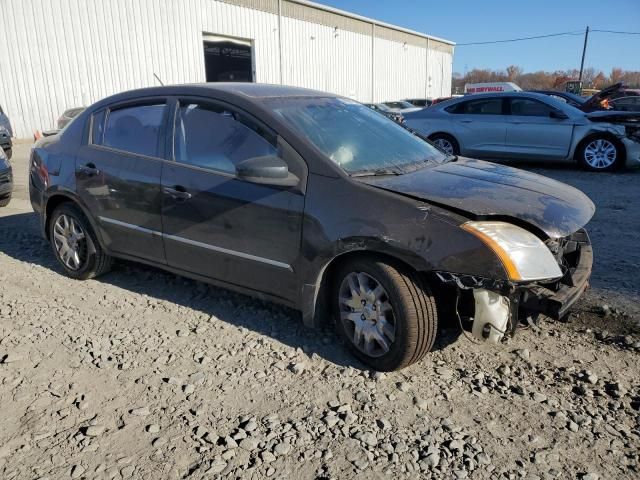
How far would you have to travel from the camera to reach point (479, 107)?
10.7 metres

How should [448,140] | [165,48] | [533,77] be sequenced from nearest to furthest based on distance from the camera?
1. [448,140]
2. [165,48]
3. [533,77]

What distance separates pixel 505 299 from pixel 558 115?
821 centimetres

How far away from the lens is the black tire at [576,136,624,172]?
946 centimetres

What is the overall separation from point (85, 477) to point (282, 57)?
2731 cm

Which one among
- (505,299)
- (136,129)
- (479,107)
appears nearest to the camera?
(505,299)

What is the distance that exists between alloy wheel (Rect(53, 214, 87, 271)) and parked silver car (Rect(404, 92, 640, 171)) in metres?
7.30

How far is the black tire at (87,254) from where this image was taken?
448 centimetres

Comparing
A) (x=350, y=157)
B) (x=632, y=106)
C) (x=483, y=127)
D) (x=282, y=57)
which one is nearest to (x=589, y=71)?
(x=282, y=57)

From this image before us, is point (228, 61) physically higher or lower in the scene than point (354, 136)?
higher

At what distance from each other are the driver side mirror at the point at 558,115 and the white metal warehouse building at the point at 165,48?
15895 mm

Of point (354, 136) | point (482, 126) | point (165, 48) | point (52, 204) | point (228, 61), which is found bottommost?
point (52, 204)

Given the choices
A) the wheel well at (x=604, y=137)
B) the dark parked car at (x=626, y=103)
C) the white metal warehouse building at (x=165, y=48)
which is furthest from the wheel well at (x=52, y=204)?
the white metal warehouse building at (x=165, y=48)

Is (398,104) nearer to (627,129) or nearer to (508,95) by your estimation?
(508,95)

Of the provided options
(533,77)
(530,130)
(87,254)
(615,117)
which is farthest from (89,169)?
(533,77)
